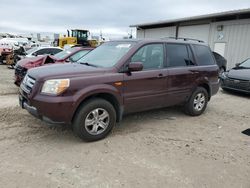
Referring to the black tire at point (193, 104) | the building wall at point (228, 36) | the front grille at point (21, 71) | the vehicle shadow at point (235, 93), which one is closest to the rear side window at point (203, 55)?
the black tire at point (193, 104)

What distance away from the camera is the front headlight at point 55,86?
3543mm

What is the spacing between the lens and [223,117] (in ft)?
18.7

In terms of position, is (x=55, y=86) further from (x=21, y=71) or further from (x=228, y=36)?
(x=228, y=36)

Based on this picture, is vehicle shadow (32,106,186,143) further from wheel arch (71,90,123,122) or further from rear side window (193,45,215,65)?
rear side window (193,45,215,65)

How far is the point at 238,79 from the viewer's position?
8430 millimetres

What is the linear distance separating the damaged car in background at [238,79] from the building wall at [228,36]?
529cm

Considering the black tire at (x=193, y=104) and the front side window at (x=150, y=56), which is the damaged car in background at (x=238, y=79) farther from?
the front side window at (x=150, y=56)

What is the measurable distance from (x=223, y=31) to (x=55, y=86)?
1441cm

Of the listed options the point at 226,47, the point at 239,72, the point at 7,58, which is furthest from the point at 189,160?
the point at 7,58

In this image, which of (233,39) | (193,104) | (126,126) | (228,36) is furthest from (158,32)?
(126,126)

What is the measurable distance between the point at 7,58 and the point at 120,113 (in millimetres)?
13785

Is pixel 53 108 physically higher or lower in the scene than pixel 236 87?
higher

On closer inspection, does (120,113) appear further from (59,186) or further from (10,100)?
(10,100)

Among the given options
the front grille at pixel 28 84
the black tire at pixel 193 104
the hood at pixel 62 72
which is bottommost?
the black tire at pixel 193 104
